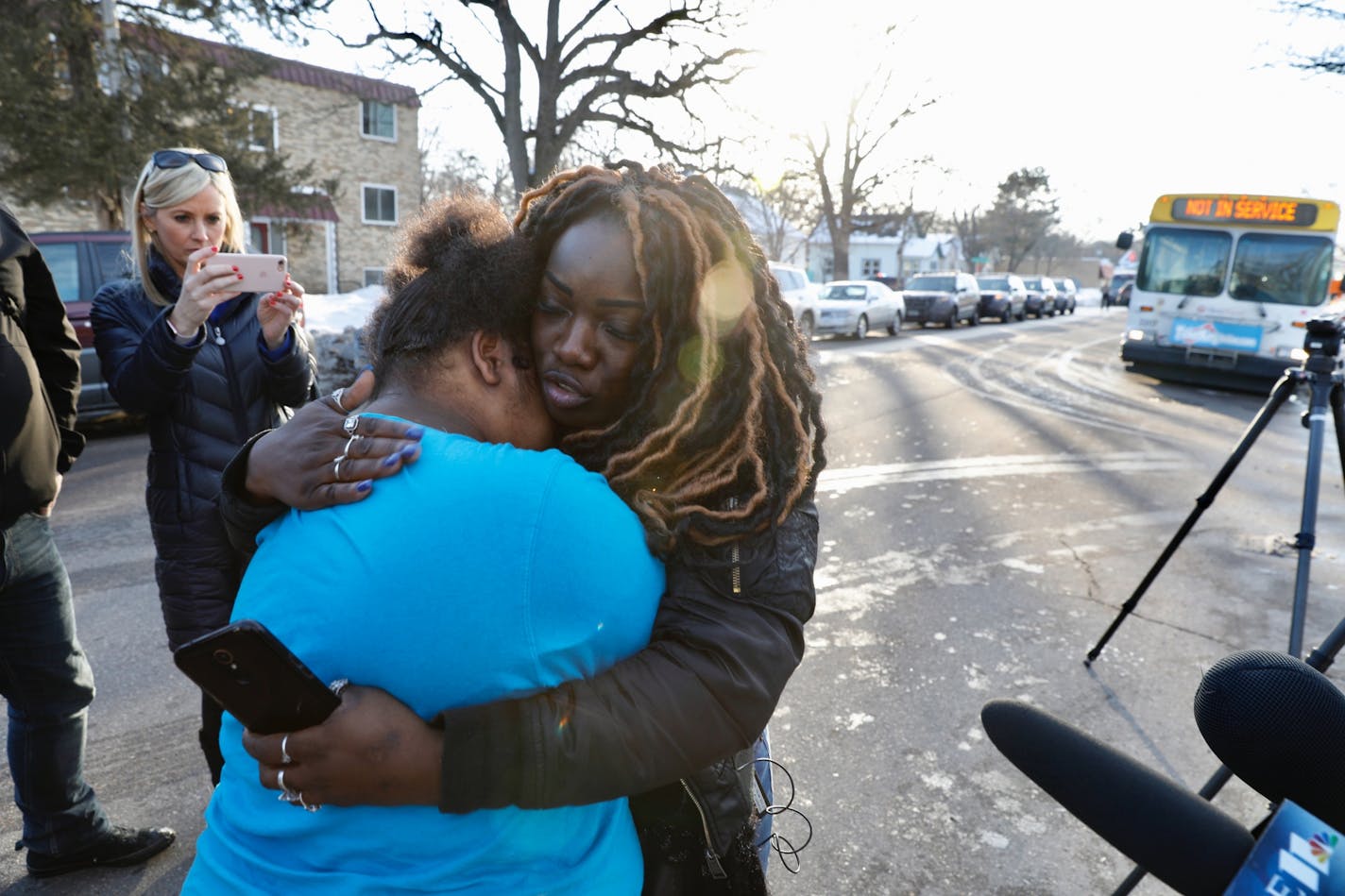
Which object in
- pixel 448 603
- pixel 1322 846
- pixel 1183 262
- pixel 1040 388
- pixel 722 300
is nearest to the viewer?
pixel 1322 846

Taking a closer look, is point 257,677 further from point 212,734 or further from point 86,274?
point 86,274

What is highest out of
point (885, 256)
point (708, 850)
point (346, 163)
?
point (346, 163)

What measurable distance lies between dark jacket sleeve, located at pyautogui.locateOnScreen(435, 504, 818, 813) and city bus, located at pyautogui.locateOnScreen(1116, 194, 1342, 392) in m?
14.3

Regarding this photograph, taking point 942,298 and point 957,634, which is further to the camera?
point 942,298

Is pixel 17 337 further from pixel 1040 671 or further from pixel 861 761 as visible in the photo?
pixel 1040 671

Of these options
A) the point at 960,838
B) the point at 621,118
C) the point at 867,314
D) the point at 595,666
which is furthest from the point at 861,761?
the point at 867,314

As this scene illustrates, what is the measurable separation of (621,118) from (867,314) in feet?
25.2

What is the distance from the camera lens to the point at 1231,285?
43.5 feet

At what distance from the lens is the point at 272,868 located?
1.03m

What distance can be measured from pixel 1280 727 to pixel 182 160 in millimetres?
3019

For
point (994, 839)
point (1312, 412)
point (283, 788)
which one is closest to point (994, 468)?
point (1312, 412)

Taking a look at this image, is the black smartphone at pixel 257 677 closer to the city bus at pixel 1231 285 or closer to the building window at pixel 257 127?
the city bus at pixel 1231 285

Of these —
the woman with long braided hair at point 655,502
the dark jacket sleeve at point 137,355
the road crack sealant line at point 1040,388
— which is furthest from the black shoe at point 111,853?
the road crack sealant line at point 1040,388

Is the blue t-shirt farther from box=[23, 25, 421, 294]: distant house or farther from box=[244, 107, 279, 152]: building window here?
box=[23, 25, 421, 294]: distant house
